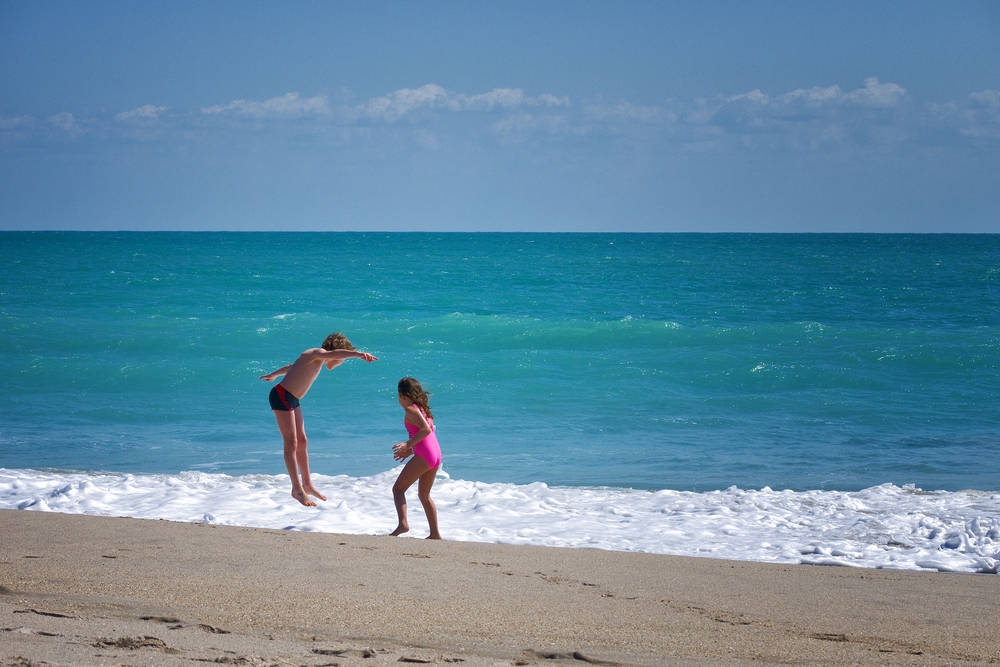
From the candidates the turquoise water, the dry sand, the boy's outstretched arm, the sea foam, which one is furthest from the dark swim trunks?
the turquoise water

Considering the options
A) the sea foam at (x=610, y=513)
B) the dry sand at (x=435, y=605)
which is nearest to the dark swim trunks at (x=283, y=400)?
the sea foam at (x=610, y=513)

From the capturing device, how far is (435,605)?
4.01m

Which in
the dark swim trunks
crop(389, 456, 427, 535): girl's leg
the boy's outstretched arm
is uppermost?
the boy's outstretched arm

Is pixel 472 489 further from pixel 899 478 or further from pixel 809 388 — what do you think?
pixel 809 388

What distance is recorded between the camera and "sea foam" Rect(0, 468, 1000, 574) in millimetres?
6234

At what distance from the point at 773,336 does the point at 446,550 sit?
16.3 metres

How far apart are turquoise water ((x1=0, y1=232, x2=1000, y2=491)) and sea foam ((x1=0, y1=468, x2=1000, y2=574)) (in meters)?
0.68

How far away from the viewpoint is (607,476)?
8820 mm

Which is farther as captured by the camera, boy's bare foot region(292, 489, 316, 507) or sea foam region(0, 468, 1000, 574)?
boy's bare foot region(292, 489, 316, 507)

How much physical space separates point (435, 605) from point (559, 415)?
8.41 meters

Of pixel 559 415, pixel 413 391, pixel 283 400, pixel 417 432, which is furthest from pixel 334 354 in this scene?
pixel 559 415

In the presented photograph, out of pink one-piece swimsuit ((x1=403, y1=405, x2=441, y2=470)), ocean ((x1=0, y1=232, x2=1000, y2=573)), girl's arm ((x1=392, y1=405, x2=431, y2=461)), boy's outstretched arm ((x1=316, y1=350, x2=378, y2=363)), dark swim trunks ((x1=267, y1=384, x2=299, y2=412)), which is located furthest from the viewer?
ocean ((x1=0, y1=232, x2=1000, y2=573))

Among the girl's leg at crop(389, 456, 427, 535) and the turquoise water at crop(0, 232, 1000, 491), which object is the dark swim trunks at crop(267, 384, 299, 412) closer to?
the girl's leg at crop(389, 456, 427, 535)

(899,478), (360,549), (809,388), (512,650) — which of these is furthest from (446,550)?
(809,388)
